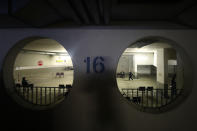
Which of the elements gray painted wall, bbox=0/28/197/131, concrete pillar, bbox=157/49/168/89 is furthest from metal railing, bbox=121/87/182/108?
concrete pillar, bbox=157/49/168/89

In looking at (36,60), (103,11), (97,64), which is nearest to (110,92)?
(97,64)

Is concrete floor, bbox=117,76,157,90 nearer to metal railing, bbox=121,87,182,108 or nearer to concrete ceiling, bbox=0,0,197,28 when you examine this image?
metal railing, bbox=121,87,182,108

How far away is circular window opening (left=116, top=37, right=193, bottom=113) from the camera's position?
282 cm

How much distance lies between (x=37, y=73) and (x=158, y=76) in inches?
406

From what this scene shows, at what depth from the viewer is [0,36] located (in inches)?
108

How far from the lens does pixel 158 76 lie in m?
7.12

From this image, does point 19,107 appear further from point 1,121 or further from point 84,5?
point 84,5

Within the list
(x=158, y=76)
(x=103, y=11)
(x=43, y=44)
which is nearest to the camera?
(x=103, y=11)

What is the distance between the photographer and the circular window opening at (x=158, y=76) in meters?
2.82

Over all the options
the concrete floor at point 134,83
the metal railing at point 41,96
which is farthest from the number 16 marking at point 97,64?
the concrete floor at point 134,83

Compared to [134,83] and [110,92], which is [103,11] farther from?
[134,83]

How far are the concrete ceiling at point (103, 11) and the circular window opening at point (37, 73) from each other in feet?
3.72

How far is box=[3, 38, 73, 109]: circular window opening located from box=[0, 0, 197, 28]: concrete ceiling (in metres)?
1.13

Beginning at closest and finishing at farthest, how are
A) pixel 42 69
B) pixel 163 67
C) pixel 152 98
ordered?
1. pixel 152 98
2. pixel 163 67
3. pixel 42 69
